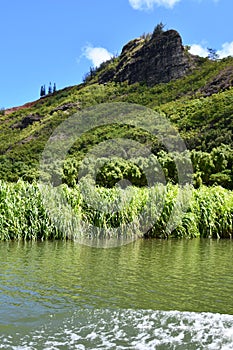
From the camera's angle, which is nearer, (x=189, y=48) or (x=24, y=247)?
(x=24, y=247)

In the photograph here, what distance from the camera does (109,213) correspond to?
482 inches

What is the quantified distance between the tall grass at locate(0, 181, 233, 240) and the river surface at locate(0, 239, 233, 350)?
2.08m

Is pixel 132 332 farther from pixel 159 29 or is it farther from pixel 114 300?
pixel 159 29

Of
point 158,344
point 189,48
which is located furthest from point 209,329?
point 189,48

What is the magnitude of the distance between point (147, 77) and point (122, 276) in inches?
2117

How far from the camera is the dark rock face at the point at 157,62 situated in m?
56.9

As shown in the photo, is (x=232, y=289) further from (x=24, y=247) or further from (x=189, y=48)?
(x=189, y=48)

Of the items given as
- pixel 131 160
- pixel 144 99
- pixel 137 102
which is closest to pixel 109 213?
pixel 131 160

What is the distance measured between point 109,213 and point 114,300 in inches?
265

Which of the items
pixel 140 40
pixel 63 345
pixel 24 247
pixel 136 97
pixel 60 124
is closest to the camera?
pixel 63 345

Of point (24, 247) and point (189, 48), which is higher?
point (189, 48)

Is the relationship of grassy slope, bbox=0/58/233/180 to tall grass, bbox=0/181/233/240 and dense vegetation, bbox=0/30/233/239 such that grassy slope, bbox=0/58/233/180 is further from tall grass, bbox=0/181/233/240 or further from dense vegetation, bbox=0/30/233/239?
tall grass, bbox=0/181/233/240

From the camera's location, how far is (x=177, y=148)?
104ft

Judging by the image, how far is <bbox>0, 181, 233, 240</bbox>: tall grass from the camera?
11609 mm
